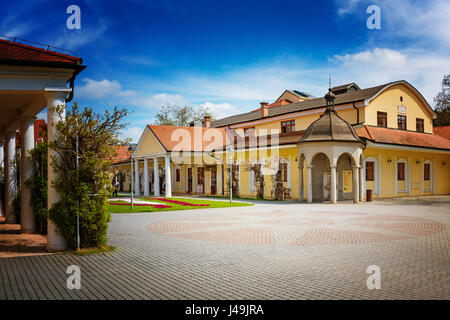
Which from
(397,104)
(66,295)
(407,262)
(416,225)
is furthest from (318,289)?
(397,104)

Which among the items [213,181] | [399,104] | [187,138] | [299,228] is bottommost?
[299,228]

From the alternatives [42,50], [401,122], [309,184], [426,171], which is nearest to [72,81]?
[42,50]

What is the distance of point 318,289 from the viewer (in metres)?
5.75

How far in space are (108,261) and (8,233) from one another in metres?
5.96

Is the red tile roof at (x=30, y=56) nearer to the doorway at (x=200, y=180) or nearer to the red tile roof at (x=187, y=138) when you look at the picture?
the red tile roof at (x=187, y=138)

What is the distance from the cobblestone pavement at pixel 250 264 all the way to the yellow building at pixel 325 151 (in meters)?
10.9

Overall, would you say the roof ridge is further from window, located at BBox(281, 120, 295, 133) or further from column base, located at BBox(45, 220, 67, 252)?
window, located at BBox(281, 120, 295, 133)

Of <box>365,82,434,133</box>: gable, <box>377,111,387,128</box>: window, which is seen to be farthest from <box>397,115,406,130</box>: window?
<box>377,111,387,128</box>: window

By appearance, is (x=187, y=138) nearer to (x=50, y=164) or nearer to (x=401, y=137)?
(x=401, y=137)

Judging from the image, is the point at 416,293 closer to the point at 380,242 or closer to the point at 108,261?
the point at 380,242

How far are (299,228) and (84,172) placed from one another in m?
7.00

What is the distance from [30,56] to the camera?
8.67m

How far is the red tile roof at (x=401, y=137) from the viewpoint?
82.3 ft

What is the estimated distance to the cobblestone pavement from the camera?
18.6 feet
